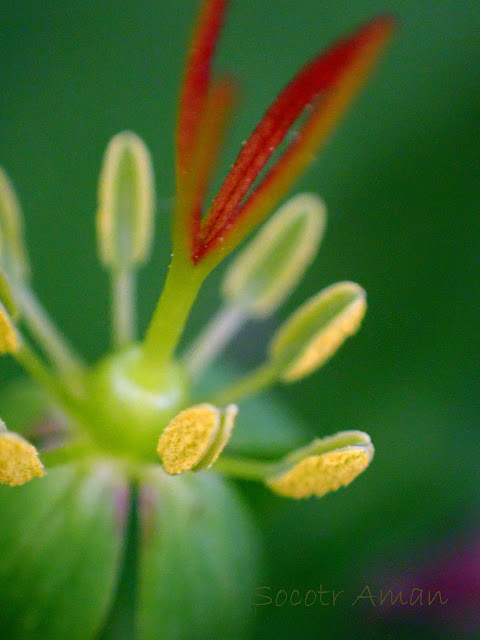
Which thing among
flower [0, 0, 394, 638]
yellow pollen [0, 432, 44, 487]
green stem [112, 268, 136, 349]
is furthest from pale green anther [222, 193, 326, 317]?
yellow pollen [0, 432, 44, 487]

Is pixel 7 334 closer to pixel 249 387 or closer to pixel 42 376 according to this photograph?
pixel 42 376

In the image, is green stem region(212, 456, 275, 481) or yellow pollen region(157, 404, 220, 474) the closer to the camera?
yellow pollen region(157, 404, 220, 474)

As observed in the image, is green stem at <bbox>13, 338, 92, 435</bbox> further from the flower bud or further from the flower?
the flower bud

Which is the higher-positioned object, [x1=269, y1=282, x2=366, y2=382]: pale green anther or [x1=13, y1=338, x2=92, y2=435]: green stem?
[x1=13, y1=338, x2=92, y2=435]: green stem

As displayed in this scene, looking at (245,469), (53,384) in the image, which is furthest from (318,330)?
(53,384)

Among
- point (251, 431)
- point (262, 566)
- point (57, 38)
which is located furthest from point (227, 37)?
point (262, 566)

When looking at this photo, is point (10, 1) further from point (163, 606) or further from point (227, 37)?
point (163, 606)
